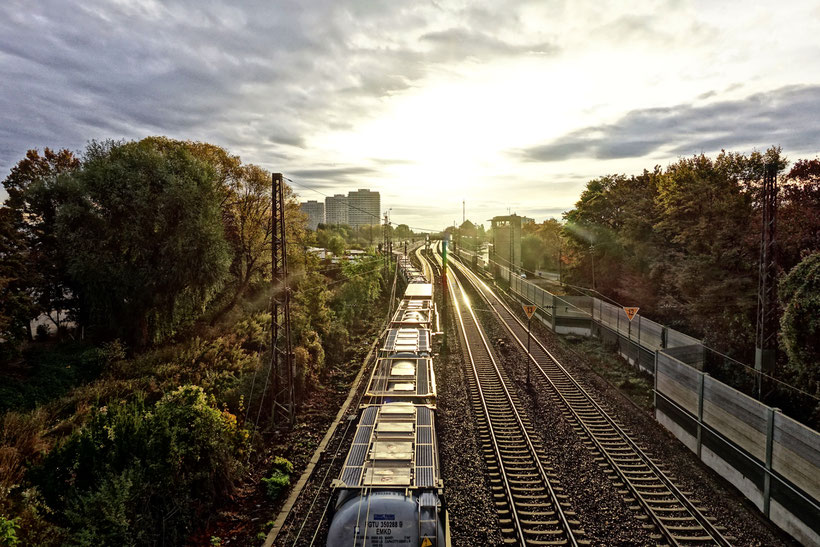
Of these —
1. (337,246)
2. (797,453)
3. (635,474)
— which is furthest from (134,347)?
(337,246)

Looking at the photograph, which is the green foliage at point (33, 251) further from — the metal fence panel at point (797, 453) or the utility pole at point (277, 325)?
the metal fence panel at point (797, 453)

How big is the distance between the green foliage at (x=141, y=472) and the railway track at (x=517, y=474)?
9.23 m

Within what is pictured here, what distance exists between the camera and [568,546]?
34.7 ft

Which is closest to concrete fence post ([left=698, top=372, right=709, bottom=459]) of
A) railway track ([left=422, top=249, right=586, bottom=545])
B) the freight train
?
railway track ([left=422, top=249, right=586, bottom=545])

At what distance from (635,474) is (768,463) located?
363 cm

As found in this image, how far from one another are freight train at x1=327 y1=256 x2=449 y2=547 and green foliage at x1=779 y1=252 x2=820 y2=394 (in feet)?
46.9

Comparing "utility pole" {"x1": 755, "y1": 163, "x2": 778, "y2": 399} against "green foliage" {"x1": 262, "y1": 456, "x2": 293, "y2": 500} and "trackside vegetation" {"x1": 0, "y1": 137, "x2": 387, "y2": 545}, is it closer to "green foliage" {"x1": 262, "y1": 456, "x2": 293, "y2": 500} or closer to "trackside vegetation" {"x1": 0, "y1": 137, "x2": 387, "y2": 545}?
"green foliage" {"x1": 262, "y1": 456, "x2": 293, "y2": 500}

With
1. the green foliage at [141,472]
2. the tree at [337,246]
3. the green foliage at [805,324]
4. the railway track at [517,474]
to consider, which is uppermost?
the tree at [337,246]

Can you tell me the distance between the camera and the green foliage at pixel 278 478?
13695 millimetres

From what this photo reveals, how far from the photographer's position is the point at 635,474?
13711 millimetres

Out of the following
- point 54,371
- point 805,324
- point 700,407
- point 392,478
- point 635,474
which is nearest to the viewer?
point 392,478

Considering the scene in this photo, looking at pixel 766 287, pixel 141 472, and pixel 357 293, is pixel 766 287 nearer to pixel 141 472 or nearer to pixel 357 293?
pixel 141 472

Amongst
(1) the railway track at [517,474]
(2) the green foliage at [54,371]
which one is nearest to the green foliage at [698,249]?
(1) the railway track at [517,474]

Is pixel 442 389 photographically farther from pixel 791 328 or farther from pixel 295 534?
pixel 791 328
